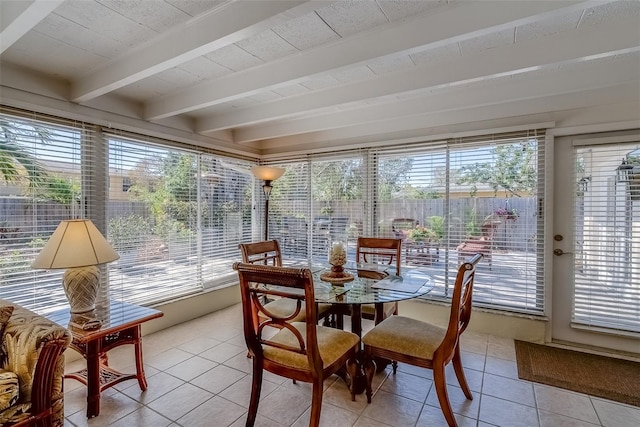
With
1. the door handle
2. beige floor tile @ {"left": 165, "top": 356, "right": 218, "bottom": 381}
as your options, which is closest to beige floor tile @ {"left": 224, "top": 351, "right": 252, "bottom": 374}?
beige floor tile @ {"left": 165, "top": 356, "right": 218, "bottom": 381}

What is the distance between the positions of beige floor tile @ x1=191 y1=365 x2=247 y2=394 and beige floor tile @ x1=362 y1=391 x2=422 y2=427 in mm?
1003

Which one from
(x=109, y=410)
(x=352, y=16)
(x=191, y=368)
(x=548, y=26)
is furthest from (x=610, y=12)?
(x=109, y=410)

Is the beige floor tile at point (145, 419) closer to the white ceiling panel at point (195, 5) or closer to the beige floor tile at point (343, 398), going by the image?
the beige floor tile at point (343, 398)

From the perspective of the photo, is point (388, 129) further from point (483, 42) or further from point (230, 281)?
point (230, 281)

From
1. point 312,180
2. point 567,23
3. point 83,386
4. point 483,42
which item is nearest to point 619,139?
point 567,23

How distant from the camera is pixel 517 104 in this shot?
293 cm

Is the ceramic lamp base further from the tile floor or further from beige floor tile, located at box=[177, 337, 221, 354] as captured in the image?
beige floor tile, located at box=[177, 337, 221, 354]

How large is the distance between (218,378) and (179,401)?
Answer: 0.32 meters

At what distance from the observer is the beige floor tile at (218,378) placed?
2.24 meters

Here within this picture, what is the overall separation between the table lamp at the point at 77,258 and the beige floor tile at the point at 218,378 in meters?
0.92

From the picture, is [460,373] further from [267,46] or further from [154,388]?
[267,46]

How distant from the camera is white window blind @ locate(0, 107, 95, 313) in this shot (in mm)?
2322

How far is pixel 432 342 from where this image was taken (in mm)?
1903

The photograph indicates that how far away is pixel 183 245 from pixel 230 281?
0.89 metres
